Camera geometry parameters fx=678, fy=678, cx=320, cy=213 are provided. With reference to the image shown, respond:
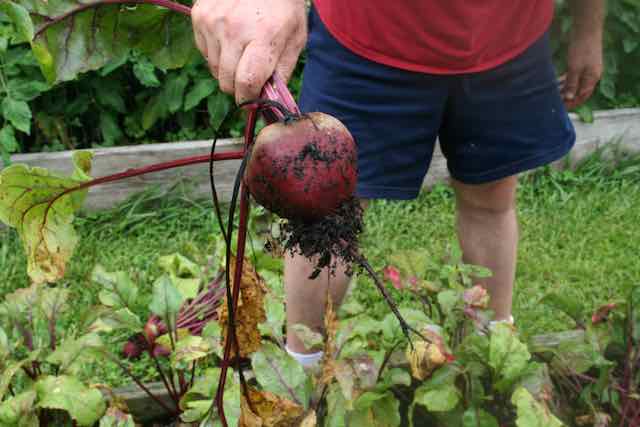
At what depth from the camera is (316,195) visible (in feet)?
2.68

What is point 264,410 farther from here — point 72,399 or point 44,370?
point 44,370

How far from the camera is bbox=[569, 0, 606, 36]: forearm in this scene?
1.63 meters

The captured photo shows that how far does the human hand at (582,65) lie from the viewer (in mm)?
1649

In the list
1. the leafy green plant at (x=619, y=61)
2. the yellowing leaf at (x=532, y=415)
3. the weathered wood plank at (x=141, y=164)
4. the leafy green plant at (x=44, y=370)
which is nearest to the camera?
the yellowing leaf at (x=532, y=415)

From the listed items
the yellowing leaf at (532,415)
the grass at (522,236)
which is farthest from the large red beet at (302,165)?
the grass at (522,236)

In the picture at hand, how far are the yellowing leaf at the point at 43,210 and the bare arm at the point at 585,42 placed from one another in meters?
1.19

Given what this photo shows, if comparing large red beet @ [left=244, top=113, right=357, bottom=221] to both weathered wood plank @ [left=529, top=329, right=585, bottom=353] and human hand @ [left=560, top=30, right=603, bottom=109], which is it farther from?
human hand @ [left=560, top=30, right=603, bottom=109]

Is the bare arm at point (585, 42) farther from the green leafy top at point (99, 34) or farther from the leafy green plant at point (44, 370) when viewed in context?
the leafy green plant at point (44, 370)

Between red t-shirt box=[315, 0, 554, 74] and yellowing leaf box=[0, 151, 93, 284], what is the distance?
64 cm

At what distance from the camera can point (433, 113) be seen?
5.03 feet

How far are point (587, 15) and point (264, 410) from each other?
1243 mm

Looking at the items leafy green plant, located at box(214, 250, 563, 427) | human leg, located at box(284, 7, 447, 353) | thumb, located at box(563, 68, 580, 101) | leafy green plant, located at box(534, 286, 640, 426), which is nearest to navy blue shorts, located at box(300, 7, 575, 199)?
human leg, located at box(284, 7, 447, 353)

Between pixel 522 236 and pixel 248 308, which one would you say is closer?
pixel 248 308

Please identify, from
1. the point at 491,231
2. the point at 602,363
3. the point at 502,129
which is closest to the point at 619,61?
the point at 491,231
